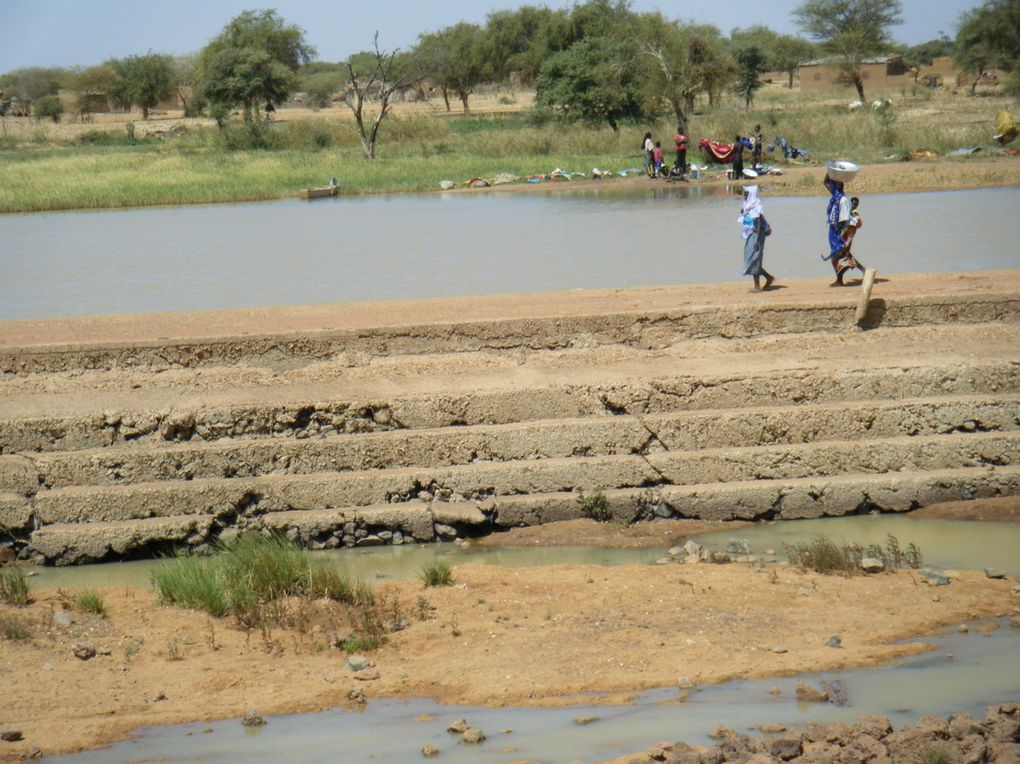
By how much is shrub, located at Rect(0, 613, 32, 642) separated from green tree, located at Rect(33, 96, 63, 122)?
194 feet

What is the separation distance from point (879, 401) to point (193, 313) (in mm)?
5248

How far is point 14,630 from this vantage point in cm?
566

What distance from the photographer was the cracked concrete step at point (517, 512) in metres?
7.24

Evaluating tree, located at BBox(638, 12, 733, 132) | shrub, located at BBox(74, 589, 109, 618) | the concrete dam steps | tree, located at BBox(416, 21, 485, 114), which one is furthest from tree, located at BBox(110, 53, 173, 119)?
shrub, located at BBox(74, 589, 109, 618)

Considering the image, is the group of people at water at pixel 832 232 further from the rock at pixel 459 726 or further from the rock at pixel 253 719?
the rock at pixel 253 719

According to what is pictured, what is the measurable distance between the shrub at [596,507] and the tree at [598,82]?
30128mm

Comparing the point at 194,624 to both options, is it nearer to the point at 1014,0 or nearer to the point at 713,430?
the point at 713,430

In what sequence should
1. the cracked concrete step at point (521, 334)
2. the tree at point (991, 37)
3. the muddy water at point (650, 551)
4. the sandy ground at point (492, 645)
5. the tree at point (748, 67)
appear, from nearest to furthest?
1. the sandy ground at point (492, 645)
2. the muddy water at point (650, 551)
3. the cracked concrete step at point (521, 334)
4. the tree at point (991, 37)
5. the tree at point (748, 67)

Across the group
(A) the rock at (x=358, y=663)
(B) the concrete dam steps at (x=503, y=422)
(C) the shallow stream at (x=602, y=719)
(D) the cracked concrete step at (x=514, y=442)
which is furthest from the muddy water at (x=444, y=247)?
(C) the shallow stream at (x=602, y=719)

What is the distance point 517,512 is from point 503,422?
2.47 ft

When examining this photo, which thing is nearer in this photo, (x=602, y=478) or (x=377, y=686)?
(x=377, y=686)

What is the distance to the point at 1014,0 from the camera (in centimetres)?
4325

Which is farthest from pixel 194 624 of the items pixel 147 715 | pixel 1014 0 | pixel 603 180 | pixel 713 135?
pixel 1014 0

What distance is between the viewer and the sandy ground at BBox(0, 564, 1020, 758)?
5.02 m
